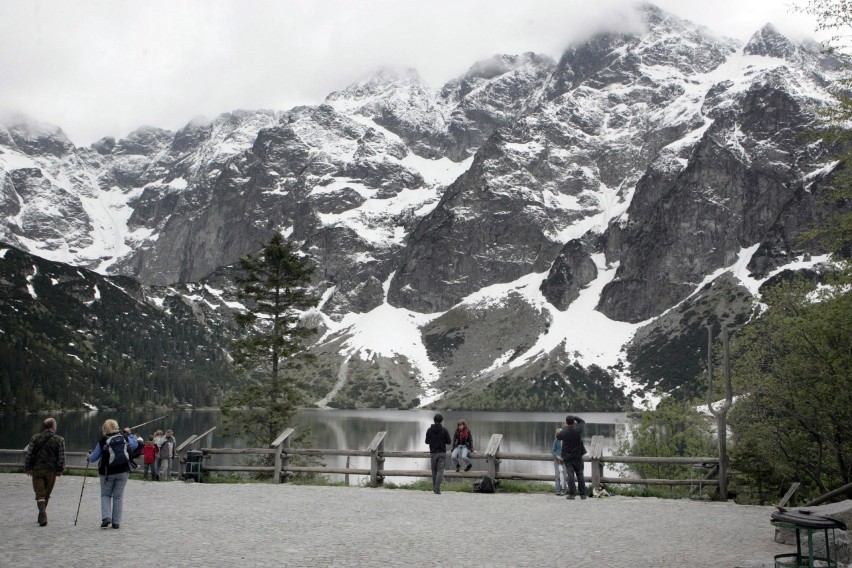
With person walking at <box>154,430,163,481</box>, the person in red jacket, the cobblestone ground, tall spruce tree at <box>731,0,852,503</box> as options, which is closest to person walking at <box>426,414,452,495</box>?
the cobblestone ground

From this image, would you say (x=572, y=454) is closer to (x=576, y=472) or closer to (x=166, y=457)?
(x=576, y=472)

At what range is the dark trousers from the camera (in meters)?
18.6

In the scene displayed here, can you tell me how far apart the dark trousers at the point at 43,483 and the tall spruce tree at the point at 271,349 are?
19149 mm

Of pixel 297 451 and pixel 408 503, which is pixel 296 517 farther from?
pixel 297 451

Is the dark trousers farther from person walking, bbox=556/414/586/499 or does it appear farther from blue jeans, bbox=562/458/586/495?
blue jeans, bbox=562/458/586/495

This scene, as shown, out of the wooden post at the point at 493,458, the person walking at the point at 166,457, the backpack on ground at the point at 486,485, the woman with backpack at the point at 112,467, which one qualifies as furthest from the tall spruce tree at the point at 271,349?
the woman with backpack at the point at 112,467

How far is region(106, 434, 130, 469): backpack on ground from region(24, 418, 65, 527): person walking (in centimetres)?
175

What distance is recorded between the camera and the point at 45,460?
63.2 feet

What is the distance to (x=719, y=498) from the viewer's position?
2577 centimetres

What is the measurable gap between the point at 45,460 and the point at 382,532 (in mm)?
9046

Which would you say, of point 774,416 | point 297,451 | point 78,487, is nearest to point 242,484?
point 297,451

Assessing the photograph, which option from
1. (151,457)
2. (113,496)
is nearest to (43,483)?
(113,496)

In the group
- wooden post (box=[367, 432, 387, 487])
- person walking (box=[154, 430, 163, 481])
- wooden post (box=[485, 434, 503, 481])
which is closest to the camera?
wooden post (box=[485, 434, 503, 481])

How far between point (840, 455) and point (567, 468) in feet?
32.1
